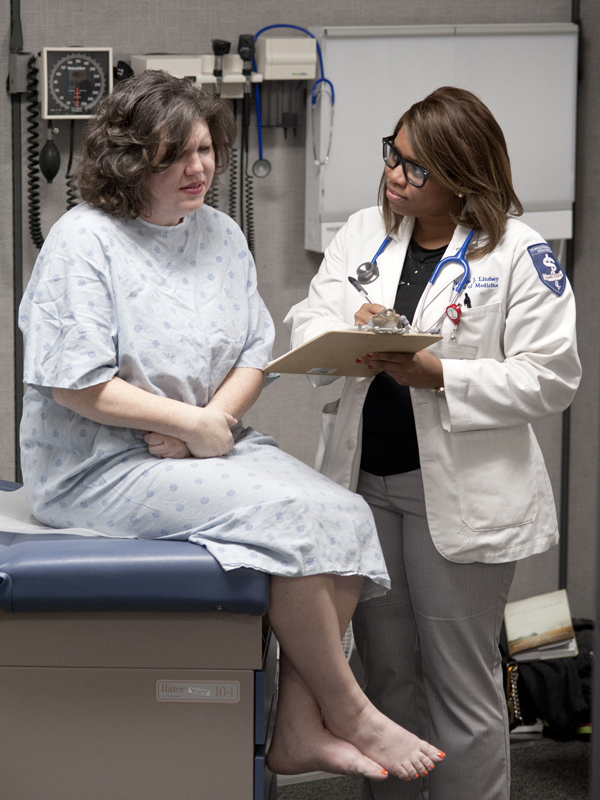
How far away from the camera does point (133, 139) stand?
1439mm

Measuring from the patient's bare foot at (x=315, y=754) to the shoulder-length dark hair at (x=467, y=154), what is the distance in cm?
92

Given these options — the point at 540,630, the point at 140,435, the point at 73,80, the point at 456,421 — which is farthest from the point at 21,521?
the point at 540,630

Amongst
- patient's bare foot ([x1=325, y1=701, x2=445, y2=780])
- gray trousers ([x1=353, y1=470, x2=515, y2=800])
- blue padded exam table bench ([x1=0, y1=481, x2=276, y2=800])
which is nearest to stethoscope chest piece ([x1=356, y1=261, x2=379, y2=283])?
gray trousers ([x1=353, y1=470, x2=515, y2=800])

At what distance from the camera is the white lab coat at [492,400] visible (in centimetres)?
159

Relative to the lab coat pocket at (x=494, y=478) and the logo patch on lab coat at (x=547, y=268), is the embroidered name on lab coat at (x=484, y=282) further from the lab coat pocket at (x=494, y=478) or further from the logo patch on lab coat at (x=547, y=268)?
the lab coat pocket at (x=494, y=478)

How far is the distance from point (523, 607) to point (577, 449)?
0.60m

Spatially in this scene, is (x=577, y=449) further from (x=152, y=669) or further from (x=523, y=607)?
(x=152, y=669)

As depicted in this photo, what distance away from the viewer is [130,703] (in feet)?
4.56

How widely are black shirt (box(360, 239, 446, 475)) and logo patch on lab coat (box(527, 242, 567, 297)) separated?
0.60 feet

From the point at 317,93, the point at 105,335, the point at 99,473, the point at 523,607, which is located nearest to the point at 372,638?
the point at 99,473

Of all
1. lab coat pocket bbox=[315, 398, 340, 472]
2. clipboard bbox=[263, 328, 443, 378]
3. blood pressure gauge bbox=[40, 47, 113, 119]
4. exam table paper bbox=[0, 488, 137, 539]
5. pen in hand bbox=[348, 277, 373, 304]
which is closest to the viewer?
clipboard bbox=[263, 328, 443, 378]

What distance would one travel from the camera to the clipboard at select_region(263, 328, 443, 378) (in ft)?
4.46

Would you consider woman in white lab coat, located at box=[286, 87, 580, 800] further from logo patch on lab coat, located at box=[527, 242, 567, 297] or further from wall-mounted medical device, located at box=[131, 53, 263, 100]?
wall-mounted medical device, located at box=[131, 53, 263, 100]

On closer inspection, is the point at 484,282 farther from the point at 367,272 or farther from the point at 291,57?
the point at 291,57
